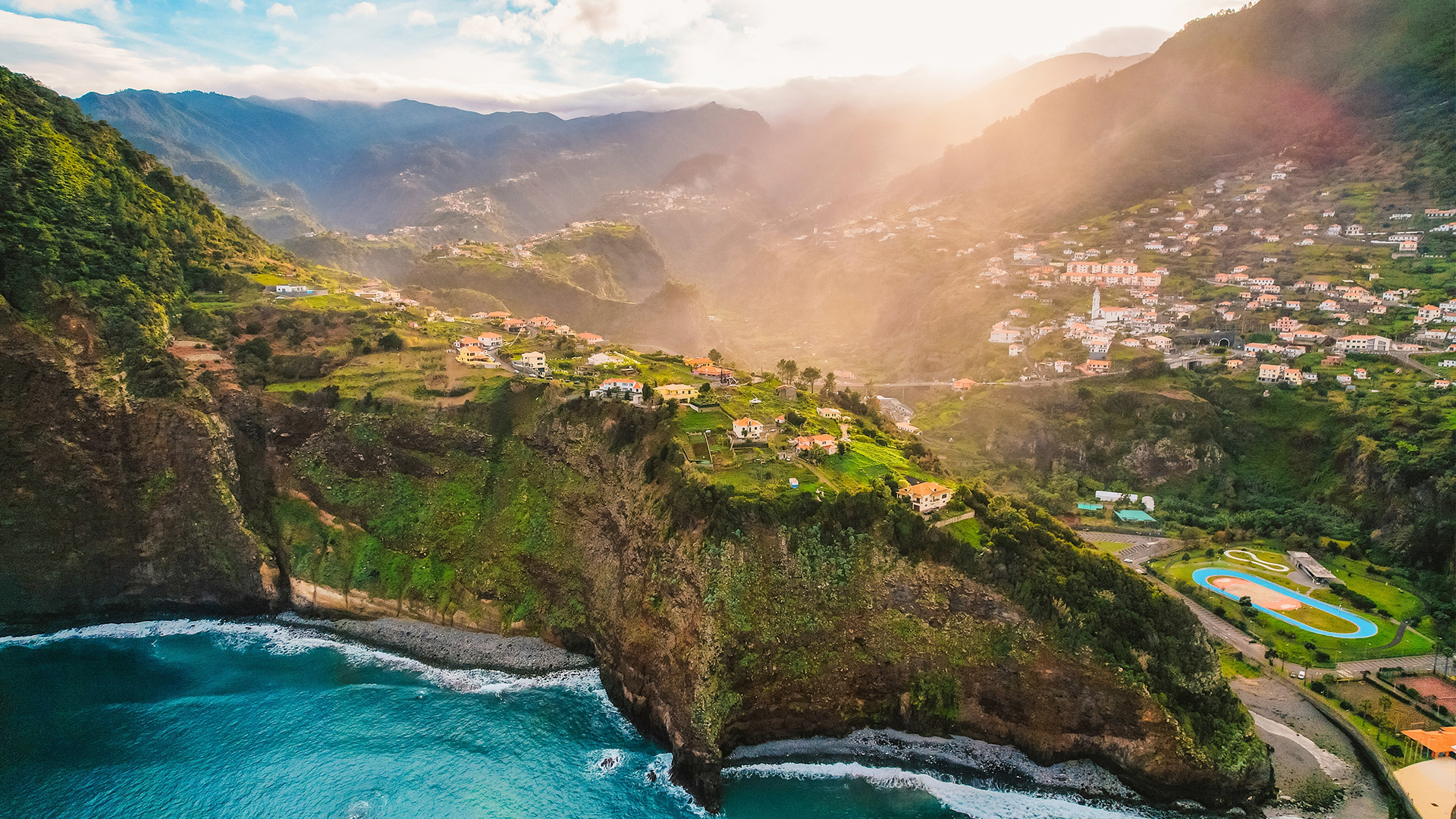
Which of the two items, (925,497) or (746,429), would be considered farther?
(746,429)

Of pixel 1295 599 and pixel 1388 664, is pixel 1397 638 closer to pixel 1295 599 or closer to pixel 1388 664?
pixel 1388 664

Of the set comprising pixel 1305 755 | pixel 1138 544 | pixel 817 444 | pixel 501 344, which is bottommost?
pixel 1305 755

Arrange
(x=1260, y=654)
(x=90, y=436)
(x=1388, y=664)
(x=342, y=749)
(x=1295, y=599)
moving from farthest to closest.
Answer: (x=1295, y=599) → (x=90, y=436) → (x=1260, y=654) → (x=1388, y=664) → (x=342, y=749)

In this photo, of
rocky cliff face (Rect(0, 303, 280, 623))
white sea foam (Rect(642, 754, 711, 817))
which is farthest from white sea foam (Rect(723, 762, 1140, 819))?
rocky cliff face (Rect(0, 303, 280, 623))

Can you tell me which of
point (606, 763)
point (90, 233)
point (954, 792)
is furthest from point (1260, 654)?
point (90, 233)

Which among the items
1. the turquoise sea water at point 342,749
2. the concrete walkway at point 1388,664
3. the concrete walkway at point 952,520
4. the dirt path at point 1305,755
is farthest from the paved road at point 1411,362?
the turquoise sea water at point 342,749

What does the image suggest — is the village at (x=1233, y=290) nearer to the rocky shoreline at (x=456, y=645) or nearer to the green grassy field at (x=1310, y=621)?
the green grassy field at (x=1310, y=621)

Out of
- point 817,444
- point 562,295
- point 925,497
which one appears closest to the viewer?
point 925,497
